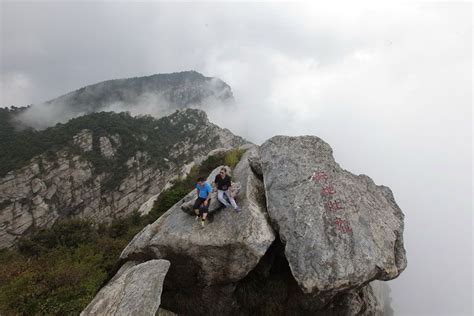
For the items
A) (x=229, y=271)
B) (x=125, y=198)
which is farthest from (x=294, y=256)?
(x=125, y=198)

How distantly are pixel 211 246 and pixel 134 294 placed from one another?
130 inches

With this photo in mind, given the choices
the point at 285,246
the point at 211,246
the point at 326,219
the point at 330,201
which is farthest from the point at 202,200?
the point at 330,201

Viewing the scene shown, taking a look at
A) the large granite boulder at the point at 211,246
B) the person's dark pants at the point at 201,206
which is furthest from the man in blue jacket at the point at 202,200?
the large granite boulder at the point at 211,246

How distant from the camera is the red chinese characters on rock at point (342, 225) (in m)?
11.6

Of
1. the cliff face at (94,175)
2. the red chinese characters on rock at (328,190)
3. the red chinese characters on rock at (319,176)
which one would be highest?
the red chinese characters on rock at (319,176)

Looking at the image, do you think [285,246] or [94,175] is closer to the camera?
[285,246]

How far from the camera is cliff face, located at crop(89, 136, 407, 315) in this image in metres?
11.0

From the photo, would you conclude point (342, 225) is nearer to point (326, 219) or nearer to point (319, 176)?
point (326, 219)

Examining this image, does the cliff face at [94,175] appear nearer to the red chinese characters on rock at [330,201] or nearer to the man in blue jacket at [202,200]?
the man in blue jacket at [202,200]

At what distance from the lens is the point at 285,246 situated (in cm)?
1144

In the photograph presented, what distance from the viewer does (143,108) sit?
646 ft

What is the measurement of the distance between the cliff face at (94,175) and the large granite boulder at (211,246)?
63.9 meters

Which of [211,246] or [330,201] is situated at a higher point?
[330,201]

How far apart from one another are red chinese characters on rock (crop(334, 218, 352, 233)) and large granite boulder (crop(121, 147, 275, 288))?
2703 mm
